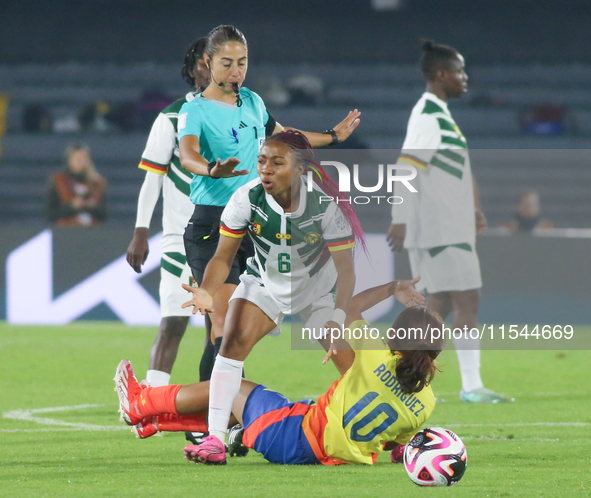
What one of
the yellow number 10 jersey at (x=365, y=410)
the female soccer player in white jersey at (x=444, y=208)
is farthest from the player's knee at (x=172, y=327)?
the female soccer player in white jersey at (x=444, y=208)

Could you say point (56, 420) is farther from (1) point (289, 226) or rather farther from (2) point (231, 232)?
(1) point (289, 226)

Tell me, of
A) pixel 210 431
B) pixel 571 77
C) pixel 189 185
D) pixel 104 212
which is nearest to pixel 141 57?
pixel 104 212

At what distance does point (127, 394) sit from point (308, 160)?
131cm

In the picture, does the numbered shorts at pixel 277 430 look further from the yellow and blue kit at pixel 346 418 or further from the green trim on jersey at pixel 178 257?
the green trim on jersey at pixel 178 257

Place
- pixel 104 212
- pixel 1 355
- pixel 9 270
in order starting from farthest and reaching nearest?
1. pixel 104 212
2. pixel 9 270
3. pixel 1 355

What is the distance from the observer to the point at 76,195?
11930 mm

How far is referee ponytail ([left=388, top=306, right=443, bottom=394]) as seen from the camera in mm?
3857

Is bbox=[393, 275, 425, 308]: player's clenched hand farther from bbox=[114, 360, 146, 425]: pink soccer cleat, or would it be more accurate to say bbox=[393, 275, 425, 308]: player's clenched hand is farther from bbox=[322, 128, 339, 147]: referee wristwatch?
bbox=[114, 360, 146, 425]: pink soccer cleat

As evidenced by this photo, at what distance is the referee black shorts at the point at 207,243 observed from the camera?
183 inches

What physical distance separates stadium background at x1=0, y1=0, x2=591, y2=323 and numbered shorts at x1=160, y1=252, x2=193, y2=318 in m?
7.21

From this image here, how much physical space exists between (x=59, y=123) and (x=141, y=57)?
2296mm

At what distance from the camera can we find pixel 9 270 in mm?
10711

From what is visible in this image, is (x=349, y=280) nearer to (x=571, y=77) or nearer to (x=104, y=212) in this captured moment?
(x=104, y=212)

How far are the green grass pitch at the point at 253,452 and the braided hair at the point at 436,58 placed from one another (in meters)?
2.15
